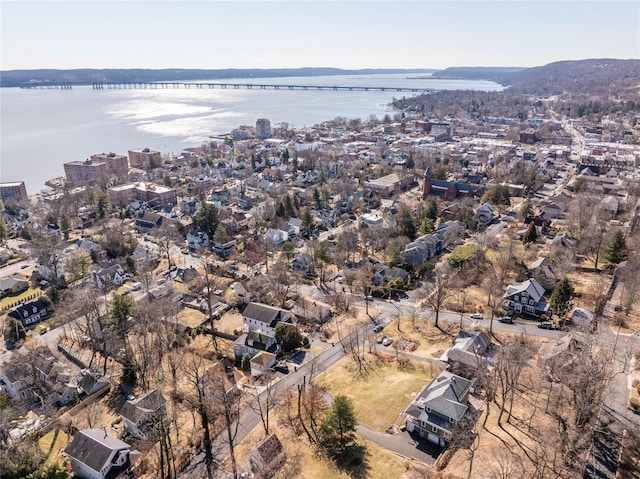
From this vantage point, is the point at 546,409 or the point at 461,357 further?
the point at 461,357

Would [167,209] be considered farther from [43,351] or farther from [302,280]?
[43,351]

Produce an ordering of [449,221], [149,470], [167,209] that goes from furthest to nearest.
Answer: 1. [167,209]
2. [449,221]
3. [149,470]

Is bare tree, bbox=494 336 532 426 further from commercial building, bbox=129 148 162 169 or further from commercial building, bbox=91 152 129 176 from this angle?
commercial building, bbox=129 148 162 169

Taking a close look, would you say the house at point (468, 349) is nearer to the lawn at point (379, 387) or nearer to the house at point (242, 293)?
the lawn at point (379, 387)

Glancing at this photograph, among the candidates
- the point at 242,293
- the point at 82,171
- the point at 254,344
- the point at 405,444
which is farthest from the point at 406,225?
the point at 82,171

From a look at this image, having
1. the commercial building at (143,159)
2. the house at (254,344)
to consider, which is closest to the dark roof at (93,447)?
the house at (254,344)

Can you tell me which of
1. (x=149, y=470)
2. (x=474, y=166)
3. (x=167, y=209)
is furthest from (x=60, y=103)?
(x=149, y=470)
